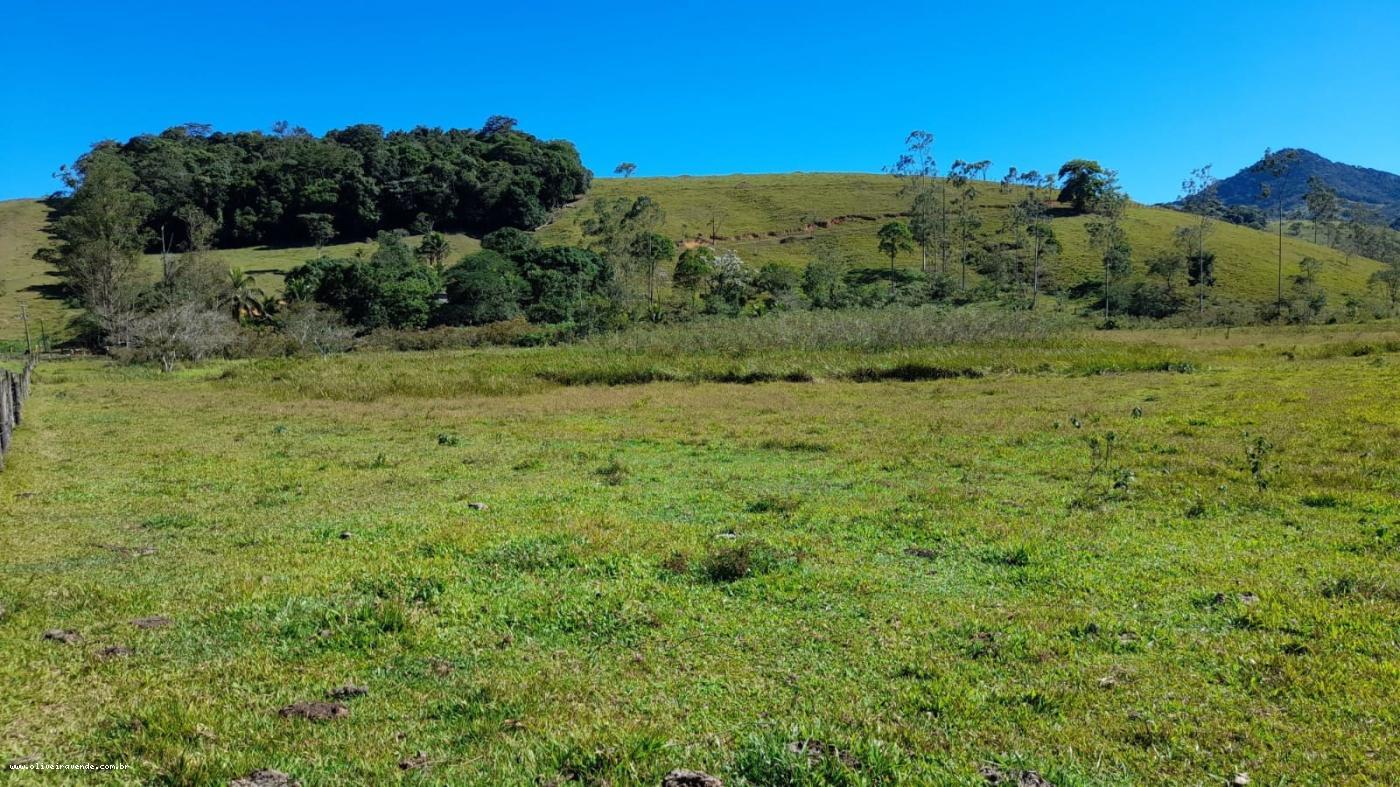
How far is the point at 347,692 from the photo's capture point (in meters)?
5.18

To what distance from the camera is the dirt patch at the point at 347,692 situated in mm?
5125

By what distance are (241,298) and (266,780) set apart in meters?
77.3

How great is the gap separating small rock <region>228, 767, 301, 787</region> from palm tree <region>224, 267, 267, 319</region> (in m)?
75.4

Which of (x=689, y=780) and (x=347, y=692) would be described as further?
(x=347, y=692)

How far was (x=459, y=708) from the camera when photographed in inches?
193

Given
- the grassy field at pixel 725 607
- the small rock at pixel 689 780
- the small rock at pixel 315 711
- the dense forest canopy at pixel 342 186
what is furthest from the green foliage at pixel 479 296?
the small rock at pixel 689 780

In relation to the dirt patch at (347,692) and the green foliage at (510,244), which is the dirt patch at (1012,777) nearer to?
the dirt patch at (347,692)

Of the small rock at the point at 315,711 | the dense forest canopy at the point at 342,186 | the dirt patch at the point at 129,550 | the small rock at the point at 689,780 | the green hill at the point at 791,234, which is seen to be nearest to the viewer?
the small rock at the point at 689,780

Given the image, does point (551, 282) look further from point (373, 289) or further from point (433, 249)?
point (433, 249)

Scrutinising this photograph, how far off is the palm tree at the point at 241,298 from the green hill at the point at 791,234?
6.12 metres

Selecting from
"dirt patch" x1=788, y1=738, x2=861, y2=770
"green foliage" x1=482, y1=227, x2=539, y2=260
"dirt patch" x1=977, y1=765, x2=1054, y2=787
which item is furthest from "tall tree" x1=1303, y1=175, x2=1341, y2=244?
"dirt patch" x1=788, y1=738, x2=861, y2=770

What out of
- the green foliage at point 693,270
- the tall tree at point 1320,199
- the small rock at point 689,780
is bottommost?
the small rock at point 689,780

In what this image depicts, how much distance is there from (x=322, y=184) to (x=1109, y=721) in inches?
4534

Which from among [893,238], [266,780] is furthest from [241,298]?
[266,780]
